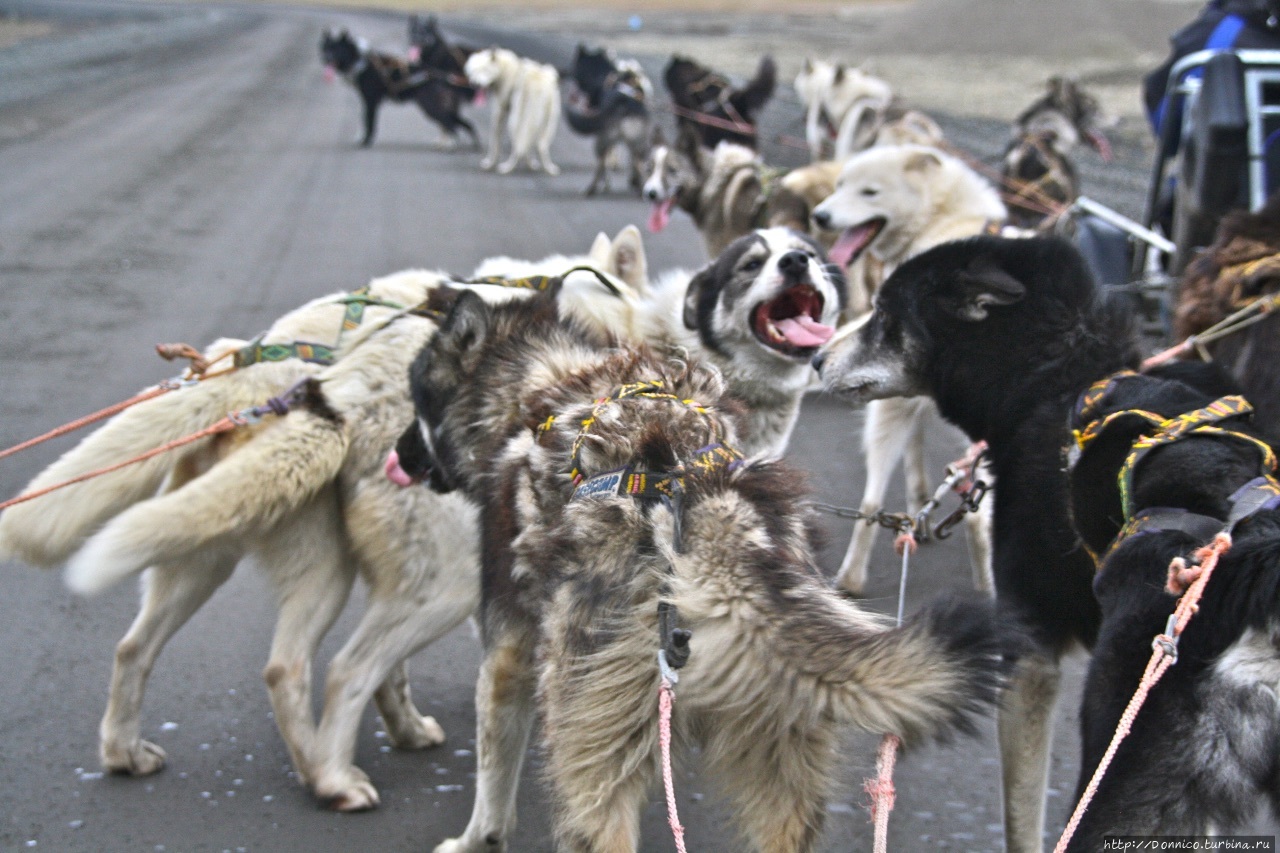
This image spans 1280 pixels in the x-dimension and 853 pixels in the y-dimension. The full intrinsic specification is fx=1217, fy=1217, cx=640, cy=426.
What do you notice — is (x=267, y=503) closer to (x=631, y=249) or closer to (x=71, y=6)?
(x=631, y=249)

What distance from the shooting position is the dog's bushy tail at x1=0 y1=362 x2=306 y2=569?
3.52m

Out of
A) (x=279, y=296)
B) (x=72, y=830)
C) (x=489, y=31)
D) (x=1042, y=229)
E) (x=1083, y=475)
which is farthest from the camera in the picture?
(x=489, y=31)

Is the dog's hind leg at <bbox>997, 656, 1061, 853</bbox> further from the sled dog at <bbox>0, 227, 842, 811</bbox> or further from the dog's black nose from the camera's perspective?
the dog's black nose

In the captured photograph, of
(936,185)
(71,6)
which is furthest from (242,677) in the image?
(71,6)

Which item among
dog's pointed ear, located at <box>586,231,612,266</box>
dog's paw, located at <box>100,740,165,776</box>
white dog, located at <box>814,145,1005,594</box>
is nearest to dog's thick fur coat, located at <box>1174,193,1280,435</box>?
white dog, located at <box>814,145,1005,594</box>

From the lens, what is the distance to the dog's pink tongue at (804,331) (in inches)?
163

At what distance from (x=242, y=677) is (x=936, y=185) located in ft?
13.0

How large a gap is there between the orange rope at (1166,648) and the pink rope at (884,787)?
30cm

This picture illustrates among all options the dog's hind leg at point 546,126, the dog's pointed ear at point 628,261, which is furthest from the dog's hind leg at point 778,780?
the dog's hind leg at point 546,126

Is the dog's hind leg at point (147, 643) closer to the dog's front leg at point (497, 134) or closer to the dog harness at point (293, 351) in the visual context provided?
the dog harness at point (293, 351)

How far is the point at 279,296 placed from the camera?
9.37 meters

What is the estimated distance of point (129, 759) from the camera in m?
3.63

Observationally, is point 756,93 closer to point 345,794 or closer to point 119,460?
point 119,460

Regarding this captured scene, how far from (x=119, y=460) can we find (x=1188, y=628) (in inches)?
119
